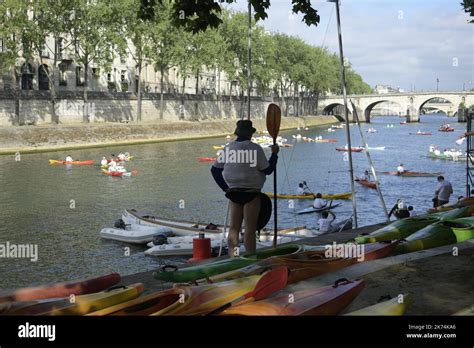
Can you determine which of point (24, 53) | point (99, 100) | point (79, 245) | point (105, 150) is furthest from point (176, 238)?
point (99, 100)

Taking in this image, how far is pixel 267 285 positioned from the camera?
8164 millimetres

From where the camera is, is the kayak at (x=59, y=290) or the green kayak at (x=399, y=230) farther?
the green kayak at (x=399, y=230)

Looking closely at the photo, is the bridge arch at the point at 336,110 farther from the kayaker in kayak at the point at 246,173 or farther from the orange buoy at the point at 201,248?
the kayaker in kayak at the point at 246,173

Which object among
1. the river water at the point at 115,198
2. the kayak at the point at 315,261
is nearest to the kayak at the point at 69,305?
the kayak at the point at 315,261

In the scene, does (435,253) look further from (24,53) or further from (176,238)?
(24,53)

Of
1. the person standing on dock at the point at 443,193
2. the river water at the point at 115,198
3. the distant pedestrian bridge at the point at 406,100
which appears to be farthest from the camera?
the distant pedestrian bridge at the point at 406,100

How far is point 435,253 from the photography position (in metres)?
10.4

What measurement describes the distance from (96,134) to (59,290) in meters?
54.3

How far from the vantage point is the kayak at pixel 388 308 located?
6.98 m

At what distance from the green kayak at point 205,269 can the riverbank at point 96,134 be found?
45850 millimetres

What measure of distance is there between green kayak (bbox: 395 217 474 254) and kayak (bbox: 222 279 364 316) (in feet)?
11.7

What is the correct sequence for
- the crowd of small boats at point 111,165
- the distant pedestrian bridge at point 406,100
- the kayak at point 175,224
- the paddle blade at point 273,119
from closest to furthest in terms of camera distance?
the paddle blade at point 273,119, the kayak at point 175,224, the crowd of small boats at point 111,165, the distant pedestrian bridge at point 406,100
